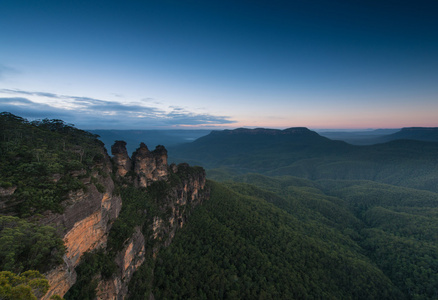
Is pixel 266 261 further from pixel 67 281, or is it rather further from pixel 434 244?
pixel 434 244

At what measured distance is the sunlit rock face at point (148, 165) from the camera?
4712cm

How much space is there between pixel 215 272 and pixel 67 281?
33.9 m

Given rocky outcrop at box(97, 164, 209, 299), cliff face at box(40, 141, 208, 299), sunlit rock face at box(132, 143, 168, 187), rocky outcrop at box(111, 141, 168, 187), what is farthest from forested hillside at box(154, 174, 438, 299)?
rocky outcrop at box(111, 141, 168, 187)

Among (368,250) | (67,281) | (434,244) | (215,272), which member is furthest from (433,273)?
(67,281)

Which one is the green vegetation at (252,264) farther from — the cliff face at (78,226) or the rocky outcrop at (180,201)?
the cliff face at (78,226)

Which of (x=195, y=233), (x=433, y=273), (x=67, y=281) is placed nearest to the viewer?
(x=67, y=281)

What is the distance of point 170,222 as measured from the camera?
47250 millimetres

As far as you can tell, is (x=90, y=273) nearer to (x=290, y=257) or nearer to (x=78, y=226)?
(x=78, y=226)

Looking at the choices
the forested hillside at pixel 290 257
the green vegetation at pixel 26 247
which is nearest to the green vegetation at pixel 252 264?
the forested hillside at pixel 290 257

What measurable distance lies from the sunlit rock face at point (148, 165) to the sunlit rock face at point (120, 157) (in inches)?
121

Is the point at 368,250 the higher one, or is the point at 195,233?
the point at 195,233

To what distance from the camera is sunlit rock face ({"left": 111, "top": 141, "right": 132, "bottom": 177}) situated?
43188 mm

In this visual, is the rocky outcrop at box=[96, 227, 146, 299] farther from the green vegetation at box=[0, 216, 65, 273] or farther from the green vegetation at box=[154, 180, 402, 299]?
the green vegetation at box=[0, 216, 65, 273]

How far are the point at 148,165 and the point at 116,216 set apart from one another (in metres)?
17.5
